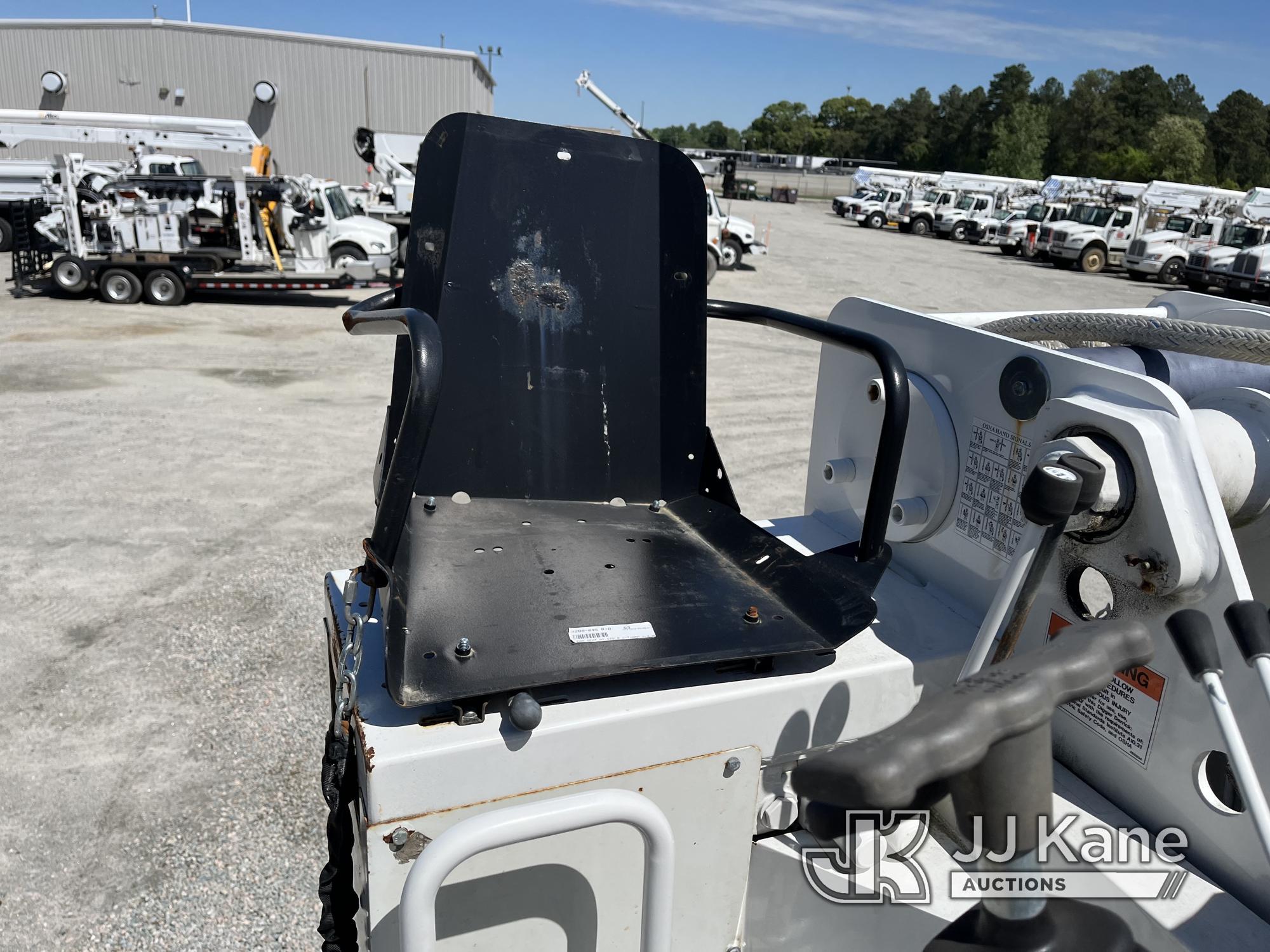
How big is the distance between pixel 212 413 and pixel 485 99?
32.1m

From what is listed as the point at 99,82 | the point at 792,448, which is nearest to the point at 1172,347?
the point at 792,448

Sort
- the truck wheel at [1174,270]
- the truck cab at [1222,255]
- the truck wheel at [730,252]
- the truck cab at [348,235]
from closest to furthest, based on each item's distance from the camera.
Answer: the truck cab at [348,235], the truck wheel at [730,252], the truck cab at [1222,255], the truck wheel at [1174,270]

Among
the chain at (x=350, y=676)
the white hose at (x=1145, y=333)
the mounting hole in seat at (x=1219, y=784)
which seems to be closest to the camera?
the chain at (x=350, y=676)

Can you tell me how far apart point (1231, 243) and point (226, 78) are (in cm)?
2910

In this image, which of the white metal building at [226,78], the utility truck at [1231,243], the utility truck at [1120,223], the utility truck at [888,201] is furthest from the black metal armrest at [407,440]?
the utility truck at [888,201]

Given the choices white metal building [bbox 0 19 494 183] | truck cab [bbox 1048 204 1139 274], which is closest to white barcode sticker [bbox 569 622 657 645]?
truck cab [bbox 1048 204 1139 274]

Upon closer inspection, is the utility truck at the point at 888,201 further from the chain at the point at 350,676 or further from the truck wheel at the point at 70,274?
the chain at the point at 350,676

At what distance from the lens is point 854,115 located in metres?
105

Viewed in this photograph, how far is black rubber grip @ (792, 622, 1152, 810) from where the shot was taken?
→ 665 millimetres

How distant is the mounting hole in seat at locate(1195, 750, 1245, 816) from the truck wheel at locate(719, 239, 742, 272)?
1758 centimetres

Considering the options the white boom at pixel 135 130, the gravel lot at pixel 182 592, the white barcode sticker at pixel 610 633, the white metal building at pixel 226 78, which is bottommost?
the gravel lot at pixel 182 592

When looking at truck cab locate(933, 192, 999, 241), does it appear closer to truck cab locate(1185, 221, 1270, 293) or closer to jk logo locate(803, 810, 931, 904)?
truck cab locate(1185, 221, 1270, 293)

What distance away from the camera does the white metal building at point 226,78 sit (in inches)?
1114

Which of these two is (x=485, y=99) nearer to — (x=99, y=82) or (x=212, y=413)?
(x=99, y=82)
